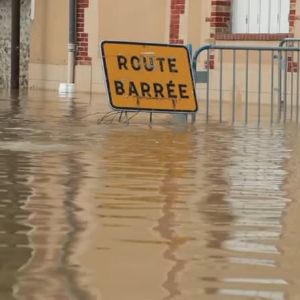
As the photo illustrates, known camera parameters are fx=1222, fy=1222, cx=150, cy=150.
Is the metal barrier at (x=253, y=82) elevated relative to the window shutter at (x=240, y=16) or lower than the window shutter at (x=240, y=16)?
lower

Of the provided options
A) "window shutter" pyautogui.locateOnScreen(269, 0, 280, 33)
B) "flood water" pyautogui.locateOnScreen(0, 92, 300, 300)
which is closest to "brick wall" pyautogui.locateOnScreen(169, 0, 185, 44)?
"window shutter" pyautogui.locateOnScreen(269, 0, 280, 33)

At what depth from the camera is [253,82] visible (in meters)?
21.0

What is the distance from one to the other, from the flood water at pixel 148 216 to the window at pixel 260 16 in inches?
329

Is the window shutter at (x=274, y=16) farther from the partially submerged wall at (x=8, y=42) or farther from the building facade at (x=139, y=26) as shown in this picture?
the partially submerged wall at (x=8, y=42)

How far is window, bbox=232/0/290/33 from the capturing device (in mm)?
21312

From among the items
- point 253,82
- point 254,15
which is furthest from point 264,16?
point 253,82

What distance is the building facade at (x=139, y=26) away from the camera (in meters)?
21.6

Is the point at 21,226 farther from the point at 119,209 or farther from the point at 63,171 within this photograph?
the point at 63,171

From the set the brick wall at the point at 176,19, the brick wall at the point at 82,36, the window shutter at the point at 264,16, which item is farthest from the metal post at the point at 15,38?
the window shutter at the point at 264,16

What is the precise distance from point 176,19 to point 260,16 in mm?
1991

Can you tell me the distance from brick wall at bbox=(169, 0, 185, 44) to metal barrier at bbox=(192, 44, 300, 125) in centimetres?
113

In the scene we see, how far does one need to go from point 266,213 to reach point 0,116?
8818mm

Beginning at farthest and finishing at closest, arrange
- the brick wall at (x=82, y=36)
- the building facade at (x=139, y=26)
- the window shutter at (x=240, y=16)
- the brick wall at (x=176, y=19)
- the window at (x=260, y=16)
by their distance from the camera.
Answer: the brick wall at (x=82, y=36) → the brick wall at (x=176, y=19) → the window shutter at (x=240, y=16) → the building facade at (x=139, y=26) → the window at (x=260, y=16)

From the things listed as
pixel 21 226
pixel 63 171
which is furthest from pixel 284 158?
pixel 21 226
